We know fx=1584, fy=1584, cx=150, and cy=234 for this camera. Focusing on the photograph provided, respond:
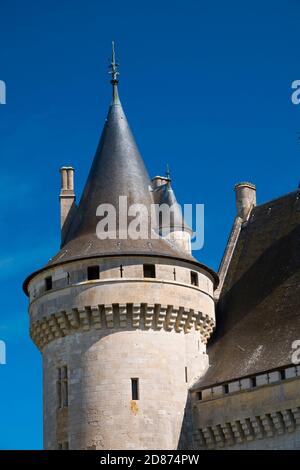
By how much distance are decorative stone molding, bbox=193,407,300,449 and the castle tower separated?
0.80 m

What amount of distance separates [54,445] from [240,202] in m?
11.6

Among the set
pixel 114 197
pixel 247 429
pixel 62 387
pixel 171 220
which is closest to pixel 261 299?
pixel 171 220

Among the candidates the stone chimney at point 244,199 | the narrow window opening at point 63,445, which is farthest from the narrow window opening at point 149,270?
the stone chimney at point 244,199

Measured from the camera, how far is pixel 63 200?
4831cm

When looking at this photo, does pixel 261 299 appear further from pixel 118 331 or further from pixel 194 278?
pixel 118 331

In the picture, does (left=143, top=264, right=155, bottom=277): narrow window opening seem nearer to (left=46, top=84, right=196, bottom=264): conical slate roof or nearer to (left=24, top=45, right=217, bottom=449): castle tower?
(left=24, top=45, right=217, bottom=449): castle tower

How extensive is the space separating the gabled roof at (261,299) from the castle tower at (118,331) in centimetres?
88

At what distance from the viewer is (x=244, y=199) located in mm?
51250

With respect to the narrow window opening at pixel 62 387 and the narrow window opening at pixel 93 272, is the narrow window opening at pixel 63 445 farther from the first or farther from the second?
the narrow window opening at pixel 93 272

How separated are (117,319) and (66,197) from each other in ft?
19.1

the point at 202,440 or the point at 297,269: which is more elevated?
the point at 297,269
